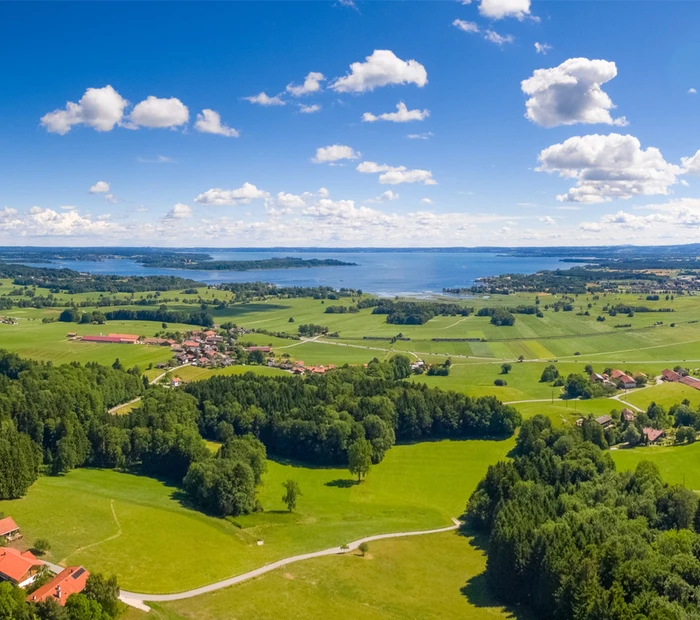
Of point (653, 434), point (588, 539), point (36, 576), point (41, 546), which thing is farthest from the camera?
point (653, 434)

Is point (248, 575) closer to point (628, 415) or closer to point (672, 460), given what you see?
point (672, 460)

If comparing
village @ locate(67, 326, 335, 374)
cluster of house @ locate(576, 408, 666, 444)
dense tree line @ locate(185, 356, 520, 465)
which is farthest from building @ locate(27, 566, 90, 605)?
village @ locate(67, 326, 335, 374)

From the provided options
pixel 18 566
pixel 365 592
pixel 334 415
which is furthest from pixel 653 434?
pixel 18 566

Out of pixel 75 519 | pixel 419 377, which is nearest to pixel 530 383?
pixel 419 377

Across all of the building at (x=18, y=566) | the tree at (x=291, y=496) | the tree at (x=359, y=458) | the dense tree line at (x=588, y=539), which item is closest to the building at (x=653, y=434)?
the dense tree line at (x=588, y=539)

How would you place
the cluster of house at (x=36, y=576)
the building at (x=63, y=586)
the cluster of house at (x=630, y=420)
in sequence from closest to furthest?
the building at (x=63, y=586) < the cluster of house at (x=36, y=576) < the cluster of house at (x=630, y=420)

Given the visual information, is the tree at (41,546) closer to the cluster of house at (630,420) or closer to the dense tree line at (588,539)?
the dense tree line at (588,539)
